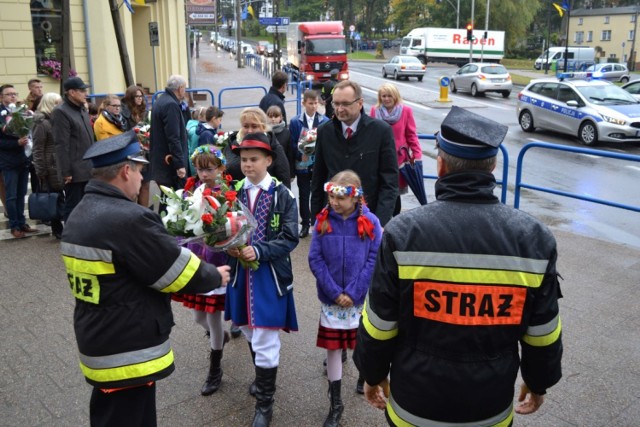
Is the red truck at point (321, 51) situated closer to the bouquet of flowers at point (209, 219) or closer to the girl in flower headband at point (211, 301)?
the girl in flower headband at point (211, 301)

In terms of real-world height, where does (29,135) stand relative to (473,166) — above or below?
below

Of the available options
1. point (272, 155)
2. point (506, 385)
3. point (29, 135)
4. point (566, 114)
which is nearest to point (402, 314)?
point (506, 385)

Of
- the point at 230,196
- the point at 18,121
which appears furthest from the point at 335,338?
the point at 18,121

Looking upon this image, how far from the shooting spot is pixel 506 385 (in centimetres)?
252

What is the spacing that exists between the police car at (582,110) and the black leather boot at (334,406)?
49.5ft

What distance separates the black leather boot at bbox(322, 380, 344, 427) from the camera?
4031mm

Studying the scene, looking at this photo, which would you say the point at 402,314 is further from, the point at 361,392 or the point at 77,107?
Answer: the point at 77,107

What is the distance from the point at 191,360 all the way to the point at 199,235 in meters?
1.80

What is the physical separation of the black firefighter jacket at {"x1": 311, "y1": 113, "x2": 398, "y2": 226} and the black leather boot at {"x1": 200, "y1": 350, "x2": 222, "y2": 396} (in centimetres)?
135

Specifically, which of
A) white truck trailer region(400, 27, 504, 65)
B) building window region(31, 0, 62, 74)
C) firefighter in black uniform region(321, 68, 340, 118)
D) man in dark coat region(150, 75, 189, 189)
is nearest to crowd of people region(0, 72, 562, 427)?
man in dark coat region(150, 75, 189, 189)

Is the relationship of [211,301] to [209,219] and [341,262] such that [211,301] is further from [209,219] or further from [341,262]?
[209,219]

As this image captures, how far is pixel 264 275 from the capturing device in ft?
13.5

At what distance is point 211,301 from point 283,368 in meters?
0.79

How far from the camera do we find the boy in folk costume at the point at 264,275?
13.2ft
